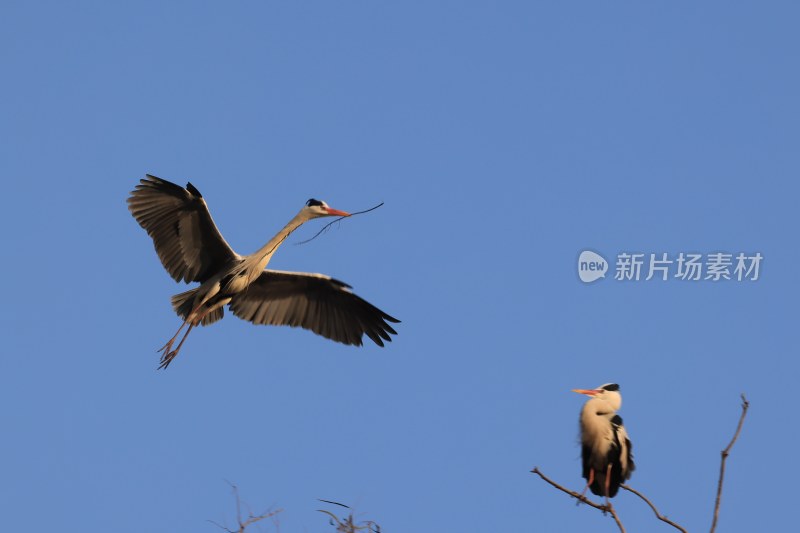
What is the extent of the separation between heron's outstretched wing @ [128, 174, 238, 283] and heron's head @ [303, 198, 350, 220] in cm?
96

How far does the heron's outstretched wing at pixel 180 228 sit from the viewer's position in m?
11.6

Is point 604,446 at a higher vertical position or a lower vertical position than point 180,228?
lower

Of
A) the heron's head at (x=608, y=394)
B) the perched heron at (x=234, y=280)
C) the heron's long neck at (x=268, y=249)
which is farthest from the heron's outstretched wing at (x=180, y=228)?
the heron's head at (x=608, y=394)

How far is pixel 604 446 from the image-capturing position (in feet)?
30.9

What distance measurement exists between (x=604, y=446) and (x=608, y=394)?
0.56 m

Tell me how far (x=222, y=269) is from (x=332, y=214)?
1.38m

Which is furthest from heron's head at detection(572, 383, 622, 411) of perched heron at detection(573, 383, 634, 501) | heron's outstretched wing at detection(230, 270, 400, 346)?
heron's outstretched wing at detection(230, 270, 400, 346)

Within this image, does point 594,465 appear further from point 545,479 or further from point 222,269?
point 222,269

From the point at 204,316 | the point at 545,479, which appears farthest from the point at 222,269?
the point at 545,479

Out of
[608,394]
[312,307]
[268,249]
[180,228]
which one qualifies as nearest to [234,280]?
[268,249]

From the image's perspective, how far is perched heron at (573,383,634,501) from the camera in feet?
30.8

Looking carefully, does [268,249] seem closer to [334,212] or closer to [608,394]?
[334,212]

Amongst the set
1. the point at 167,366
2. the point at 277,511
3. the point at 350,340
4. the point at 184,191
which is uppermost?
the point at 184,191

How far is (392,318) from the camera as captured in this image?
40.2ft
